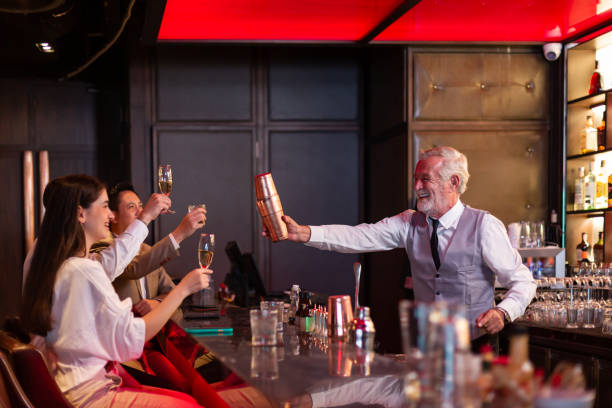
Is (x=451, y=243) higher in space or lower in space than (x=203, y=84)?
lower

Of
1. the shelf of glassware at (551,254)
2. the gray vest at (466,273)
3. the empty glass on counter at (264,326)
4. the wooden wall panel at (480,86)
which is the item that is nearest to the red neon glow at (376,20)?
the wooden wall panel at (480,86)

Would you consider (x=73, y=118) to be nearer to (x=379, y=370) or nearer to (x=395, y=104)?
(x=395, y=104)

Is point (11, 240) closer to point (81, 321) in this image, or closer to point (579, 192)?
point (81, 321)

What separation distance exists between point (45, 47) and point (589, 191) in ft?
14.6

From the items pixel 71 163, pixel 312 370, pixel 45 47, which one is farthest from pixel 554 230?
pixel 71 163

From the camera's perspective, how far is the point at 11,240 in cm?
639

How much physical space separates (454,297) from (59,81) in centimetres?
511

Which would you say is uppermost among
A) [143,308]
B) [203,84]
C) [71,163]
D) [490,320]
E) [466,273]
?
[203,84]

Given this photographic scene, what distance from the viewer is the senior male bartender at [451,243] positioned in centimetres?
291

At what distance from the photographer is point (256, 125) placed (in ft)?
19.1

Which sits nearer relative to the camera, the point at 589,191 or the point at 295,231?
the point at 295,231

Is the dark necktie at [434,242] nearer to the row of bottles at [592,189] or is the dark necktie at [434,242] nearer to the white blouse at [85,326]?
the white blouse at [85,326]

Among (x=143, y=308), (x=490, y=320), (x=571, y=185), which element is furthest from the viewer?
(x=571, y=185)

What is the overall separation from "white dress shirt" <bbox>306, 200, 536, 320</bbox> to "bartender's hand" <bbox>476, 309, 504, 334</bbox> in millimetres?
106
